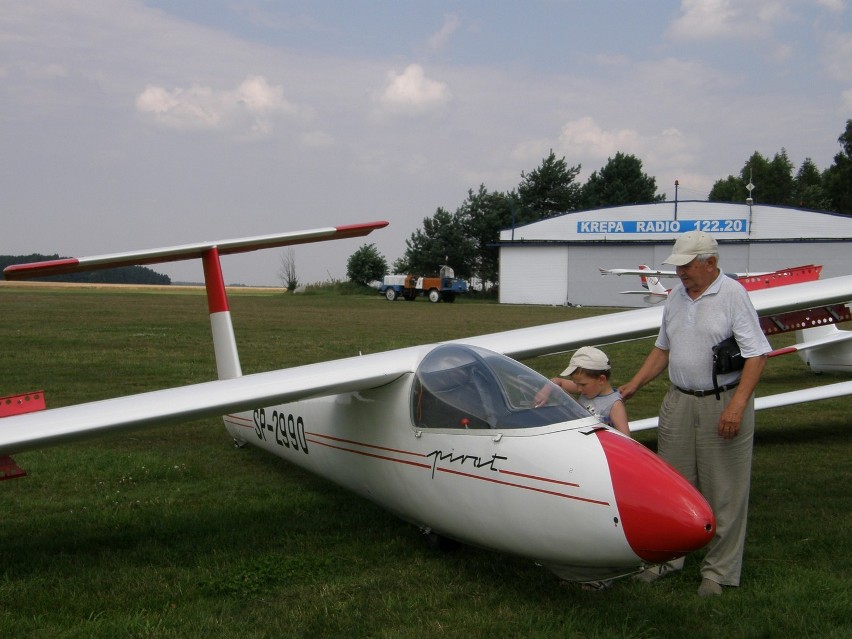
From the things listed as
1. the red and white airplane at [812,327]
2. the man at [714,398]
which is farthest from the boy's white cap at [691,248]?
the red and white airplane at [812,327]

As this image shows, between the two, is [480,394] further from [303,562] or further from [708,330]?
[303,562]

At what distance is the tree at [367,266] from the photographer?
7325 centimetres

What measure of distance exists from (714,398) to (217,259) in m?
5.56

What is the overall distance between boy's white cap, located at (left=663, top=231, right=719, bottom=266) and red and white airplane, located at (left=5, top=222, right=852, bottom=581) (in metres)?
1.06

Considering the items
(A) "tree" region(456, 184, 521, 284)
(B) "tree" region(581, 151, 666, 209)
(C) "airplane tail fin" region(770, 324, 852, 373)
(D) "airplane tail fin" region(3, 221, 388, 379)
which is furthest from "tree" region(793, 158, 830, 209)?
(D) "airplane tail fin" region(3, 221, 388, 379)

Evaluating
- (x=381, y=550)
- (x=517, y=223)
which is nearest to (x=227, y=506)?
(x=381, y=550)

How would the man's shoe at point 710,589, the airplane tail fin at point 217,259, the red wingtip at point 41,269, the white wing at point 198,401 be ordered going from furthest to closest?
the airplane tail fin at point 217,259 < the red wingtip at point 41,269 < the white wing at point 198,401 < the man's shoe at point 710,589

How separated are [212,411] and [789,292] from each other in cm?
486

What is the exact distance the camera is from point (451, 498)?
4902mm

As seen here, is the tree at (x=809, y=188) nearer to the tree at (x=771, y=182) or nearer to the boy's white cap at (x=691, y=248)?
the tree at (x=771, y=182)

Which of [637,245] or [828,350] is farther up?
[828,350]

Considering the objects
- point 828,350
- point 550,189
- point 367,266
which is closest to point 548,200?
point 550,189

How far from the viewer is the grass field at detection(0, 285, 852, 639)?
14.4ft

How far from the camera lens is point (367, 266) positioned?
73.3 metres
